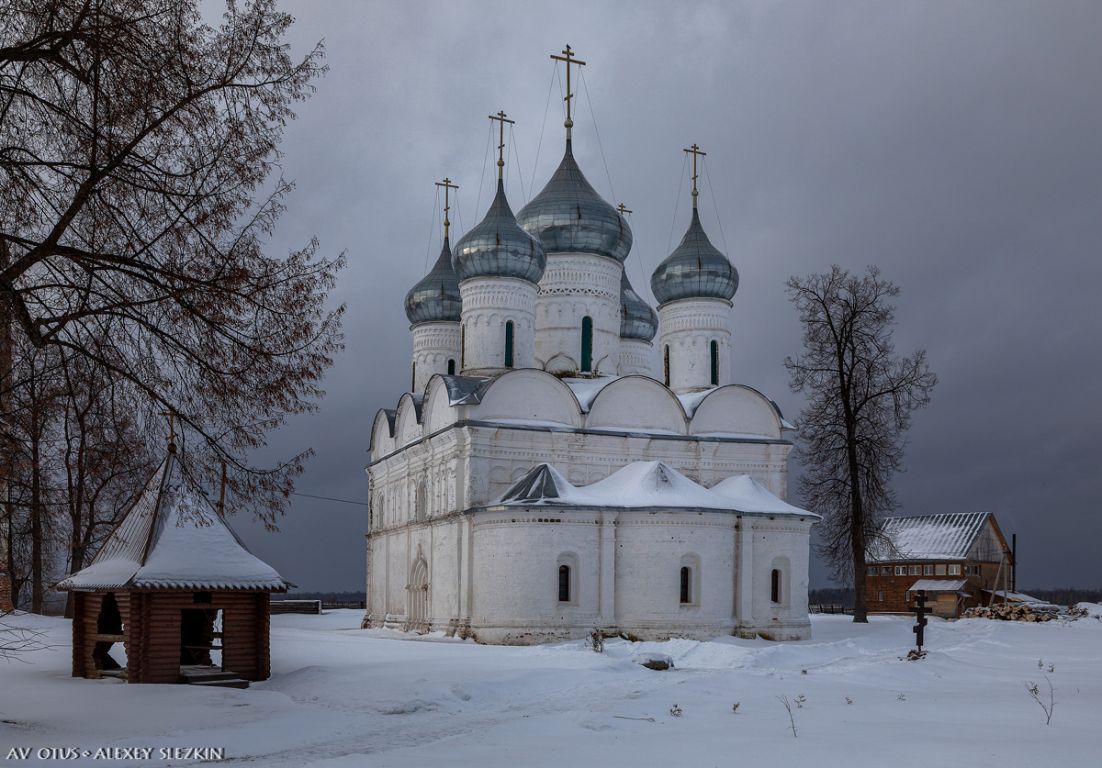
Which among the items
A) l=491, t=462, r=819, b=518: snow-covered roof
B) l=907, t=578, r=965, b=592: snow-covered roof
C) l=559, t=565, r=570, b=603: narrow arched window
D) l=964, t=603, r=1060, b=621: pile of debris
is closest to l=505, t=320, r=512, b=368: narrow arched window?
l=491, t=462, r=819, b=518: snow-covered roof

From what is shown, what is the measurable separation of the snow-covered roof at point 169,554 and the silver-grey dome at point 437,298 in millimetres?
19366

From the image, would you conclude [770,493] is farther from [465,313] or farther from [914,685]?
[914,685]

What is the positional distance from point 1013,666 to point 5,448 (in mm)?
15661

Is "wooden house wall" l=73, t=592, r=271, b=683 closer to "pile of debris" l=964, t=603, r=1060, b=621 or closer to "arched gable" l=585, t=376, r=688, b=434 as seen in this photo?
"arched gable" l=585, t=376, r=688, b=434

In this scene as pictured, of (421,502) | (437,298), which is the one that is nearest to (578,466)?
(421,502)

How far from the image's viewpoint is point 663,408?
26.3m

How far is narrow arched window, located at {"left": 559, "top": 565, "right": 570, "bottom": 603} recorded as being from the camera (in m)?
23.2

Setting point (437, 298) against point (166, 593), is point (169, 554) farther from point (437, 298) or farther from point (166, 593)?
point (437, 298)

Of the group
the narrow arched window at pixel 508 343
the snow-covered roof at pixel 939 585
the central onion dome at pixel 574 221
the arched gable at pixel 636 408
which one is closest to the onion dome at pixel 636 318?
the central onion dome at pixel 574 221

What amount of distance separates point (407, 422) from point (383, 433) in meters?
3.08

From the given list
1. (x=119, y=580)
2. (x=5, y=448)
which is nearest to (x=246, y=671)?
(x=119, y=580)

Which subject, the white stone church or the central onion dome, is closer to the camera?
the white stone church

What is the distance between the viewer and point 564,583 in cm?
2330

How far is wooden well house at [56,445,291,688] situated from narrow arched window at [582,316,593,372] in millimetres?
15658
